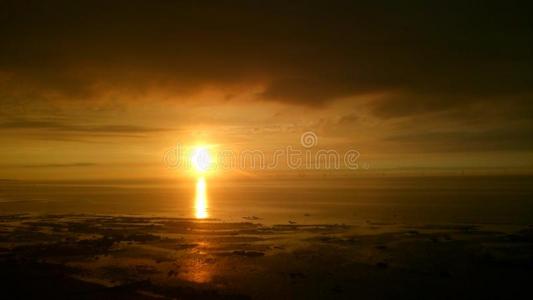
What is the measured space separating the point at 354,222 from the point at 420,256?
49.0ft

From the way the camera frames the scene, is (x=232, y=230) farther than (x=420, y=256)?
Yes

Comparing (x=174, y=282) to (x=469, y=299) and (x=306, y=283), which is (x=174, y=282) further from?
(x=469, y=299)

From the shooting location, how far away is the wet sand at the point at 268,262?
58.0ft

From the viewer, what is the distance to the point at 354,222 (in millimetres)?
38344

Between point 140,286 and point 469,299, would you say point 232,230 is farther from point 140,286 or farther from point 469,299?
point 469,299

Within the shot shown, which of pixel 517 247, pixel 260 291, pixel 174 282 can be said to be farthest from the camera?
pixel 517 247

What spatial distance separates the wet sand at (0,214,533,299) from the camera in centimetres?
1769

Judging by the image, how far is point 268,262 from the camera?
74.1 feet

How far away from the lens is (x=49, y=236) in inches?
1201

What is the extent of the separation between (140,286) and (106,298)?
1771mm

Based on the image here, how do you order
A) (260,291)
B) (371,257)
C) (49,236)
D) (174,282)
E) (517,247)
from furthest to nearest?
(49,236) → (517,247) → (371,257) → (174,282) → (260,291)

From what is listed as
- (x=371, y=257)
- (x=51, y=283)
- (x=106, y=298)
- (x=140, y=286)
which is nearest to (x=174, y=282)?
(x=140, y=286)

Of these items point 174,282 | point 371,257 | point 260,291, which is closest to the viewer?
point 260,291

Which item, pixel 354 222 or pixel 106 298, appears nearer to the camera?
pixel 106 298
